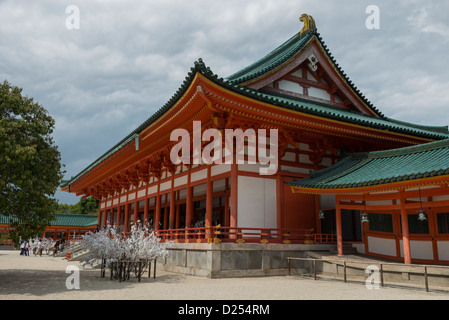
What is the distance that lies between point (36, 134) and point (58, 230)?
45414 mm

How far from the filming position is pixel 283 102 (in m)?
13.0

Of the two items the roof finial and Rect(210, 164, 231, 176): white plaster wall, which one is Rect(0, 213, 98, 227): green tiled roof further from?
the roof finial

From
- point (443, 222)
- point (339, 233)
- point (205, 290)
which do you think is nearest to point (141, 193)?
point (339, 233)

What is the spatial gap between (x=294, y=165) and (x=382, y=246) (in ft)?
15.3

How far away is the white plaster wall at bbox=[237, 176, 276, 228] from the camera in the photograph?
14.0m

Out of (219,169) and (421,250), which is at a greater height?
(219,169)

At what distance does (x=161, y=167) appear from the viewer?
20.3 m

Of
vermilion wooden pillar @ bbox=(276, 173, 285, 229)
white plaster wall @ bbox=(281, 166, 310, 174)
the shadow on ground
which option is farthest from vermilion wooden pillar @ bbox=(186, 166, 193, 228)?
white plaster wall @ bbox=(281, 166, 310, 174)

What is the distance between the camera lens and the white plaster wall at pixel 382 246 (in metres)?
13.2

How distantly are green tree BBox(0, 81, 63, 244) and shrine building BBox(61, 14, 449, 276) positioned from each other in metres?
4.51

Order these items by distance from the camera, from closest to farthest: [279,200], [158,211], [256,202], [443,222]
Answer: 1. [443,222]
2. [256,202]
3. [279,200]
4. [158,211]

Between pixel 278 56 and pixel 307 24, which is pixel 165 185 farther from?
pixel 307 24

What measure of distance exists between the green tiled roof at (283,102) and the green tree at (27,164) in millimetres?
4492
